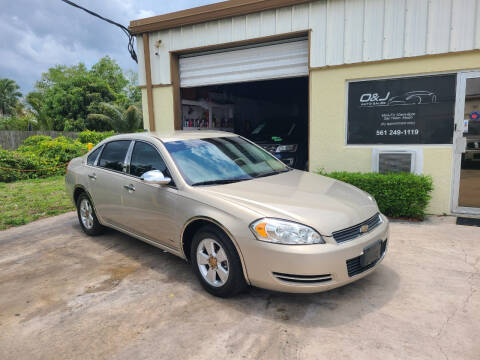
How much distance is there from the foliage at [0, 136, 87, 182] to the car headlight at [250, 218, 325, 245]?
36.5 feet

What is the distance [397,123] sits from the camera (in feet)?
20.0

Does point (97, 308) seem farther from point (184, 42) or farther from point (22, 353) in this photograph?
point (184, 42)

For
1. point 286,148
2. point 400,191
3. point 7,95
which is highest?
point 7,95

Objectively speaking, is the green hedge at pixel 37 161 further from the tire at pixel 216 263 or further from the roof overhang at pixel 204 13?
the tire at pixel 216 263

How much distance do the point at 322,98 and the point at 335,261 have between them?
453 cm

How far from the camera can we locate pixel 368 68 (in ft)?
20.3

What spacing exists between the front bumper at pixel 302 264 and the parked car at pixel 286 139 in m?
5.63

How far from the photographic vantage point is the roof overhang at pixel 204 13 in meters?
6.82

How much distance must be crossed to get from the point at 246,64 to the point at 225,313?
5.95m

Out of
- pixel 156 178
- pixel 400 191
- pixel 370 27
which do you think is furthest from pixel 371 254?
pixel 370 27

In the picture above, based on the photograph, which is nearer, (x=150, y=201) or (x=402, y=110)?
(x=150, y=201)

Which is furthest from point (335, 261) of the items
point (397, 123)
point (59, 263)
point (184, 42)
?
point (184, 42)

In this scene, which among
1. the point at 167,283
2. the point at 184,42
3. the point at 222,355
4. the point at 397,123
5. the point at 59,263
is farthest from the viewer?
the point at 184,42

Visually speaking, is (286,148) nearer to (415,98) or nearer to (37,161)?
(415,98)
